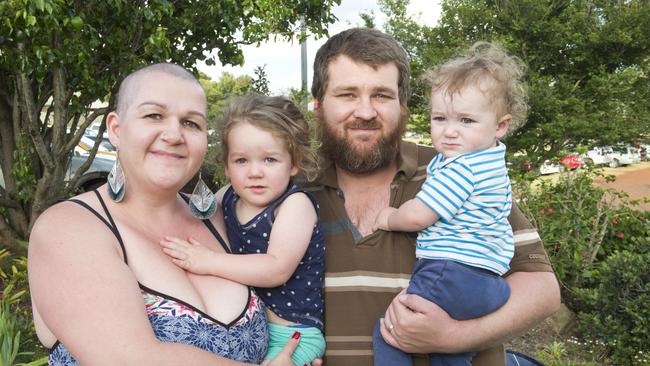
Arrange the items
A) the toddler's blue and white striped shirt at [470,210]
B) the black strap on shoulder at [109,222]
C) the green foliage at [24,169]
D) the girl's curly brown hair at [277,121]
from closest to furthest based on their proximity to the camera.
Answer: the black strap on shoulder at [109,222] < the toddler's blue and white striped shirt at [470,210] < the girl's curly brown hair at [277,121] < the green foliage at [24,169]

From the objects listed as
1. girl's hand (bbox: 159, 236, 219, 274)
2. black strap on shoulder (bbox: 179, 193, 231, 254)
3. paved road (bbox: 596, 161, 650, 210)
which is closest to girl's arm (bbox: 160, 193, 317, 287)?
girl's hand (bbox: 159, 236, 219, 274)

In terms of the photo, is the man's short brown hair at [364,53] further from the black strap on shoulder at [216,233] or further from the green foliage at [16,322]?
the green foliage at [16,322]

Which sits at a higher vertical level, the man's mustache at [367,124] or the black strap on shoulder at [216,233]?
the man's mustache at [367,124]

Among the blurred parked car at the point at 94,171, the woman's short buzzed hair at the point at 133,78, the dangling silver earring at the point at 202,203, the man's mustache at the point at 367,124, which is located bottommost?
the blurred parked car at the point at 94,171

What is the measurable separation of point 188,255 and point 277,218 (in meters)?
0.43

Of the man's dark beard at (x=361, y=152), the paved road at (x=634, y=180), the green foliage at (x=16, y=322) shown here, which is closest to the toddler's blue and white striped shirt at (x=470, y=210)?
the man's dark beard at (x=361, y=152)

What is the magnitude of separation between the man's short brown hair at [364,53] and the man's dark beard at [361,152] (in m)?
0.21

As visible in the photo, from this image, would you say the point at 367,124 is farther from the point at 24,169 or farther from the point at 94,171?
the point at 94,171

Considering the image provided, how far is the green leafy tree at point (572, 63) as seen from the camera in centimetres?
1178

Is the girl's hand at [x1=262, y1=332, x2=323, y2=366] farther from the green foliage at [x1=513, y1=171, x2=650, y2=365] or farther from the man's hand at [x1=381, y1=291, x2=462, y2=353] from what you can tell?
the green foliage at [x1=513, y1=171, x2=650, y2=365]

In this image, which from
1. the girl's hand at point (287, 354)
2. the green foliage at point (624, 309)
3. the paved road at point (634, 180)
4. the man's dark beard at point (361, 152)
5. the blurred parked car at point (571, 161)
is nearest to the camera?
the girl's hand at point (287, 354)

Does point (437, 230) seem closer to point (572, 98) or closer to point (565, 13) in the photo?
point (572, 98)

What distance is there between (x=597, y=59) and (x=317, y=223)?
1219 cm

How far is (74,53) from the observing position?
4.64m
